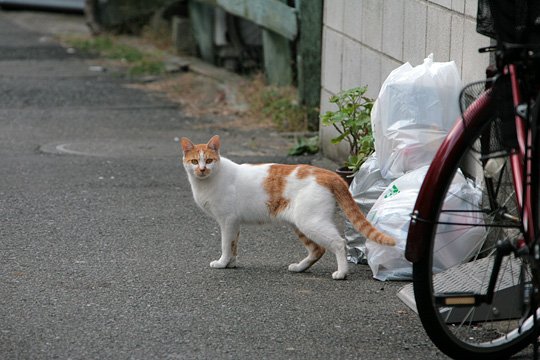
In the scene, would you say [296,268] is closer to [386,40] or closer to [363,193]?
[363,193]

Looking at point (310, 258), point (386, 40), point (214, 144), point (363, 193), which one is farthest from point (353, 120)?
point (310, 258)

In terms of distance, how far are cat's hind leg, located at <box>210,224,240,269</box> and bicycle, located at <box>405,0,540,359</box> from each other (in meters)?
1.42

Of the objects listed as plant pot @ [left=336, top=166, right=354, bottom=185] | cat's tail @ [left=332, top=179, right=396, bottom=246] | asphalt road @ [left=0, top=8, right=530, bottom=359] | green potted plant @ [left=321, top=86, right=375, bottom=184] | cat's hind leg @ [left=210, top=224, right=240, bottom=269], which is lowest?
asphalt road @ [left=0, top=8, right=530, bottom=359]

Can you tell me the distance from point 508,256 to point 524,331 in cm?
30

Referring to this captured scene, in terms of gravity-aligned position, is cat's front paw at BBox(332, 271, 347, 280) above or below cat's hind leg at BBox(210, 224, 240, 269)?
below

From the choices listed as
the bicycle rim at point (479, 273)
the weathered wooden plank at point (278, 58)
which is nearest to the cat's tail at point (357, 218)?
the bicycle rim at point (479, 273)

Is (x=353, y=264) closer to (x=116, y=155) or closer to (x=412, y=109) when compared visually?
(x=412, y=109)

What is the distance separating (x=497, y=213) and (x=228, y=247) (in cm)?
187

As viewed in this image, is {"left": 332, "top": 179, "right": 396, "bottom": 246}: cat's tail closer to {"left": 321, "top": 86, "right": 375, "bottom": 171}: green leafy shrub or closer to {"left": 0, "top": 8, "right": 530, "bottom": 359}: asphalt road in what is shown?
{"left": 0, "top": 8, "right": 530, "bottom": 359}: asphalt road

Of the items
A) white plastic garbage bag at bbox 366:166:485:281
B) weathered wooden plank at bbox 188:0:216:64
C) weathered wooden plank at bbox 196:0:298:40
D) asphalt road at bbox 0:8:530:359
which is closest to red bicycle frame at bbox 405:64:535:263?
asphalt road at bbox 0:8:530:359

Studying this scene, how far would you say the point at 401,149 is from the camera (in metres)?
5.53

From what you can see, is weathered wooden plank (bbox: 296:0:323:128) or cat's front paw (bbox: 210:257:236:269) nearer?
cat's front paw (bbox: 210:257:236:269)

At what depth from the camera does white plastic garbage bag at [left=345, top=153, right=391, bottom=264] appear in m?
5.66

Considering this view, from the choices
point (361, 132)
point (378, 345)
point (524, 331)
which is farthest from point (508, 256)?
point (361, 132)
